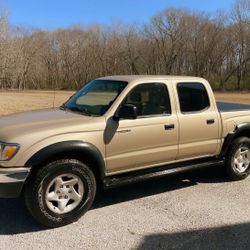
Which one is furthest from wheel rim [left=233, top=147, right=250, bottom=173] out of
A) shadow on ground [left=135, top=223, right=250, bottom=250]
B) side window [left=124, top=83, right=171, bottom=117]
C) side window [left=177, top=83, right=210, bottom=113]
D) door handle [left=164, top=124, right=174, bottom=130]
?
shadow on ground [left=135, top=223, right=250, bottom=250]

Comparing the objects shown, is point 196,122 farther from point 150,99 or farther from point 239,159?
point 239,159

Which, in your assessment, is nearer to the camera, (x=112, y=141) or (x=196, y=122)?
(x=112, y=141)

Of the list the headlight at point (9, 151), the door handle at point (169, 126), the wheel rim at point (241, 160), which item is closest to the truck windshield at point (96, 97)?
the door handle at point (169, 126)

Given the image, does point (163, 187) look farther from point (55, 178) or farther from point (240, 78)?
point (240, 78)

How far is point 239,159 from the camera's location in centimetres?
696

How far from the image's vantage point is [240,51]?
230ft

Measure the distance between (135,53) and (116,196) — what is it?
240 feet

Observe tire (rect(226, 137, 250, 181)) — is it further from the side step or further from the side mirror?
the side mirror

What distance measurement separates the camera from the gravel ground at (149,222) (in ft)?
14.4

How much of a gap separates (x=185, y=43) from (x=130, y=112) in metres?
70.7

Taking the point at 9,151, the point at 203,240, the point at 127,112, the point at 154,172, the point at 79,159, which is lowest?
the point at 203,240

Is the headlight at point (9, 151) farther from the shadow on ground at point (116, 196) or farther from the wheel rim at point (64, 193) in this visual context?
the shadow on ground at point (116, 196)

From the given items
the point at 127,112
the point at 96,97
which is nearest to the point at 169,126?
the point at 127,112

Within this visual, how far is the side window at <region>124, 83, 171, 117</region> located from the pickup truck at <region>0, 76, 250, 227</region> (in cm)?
1
